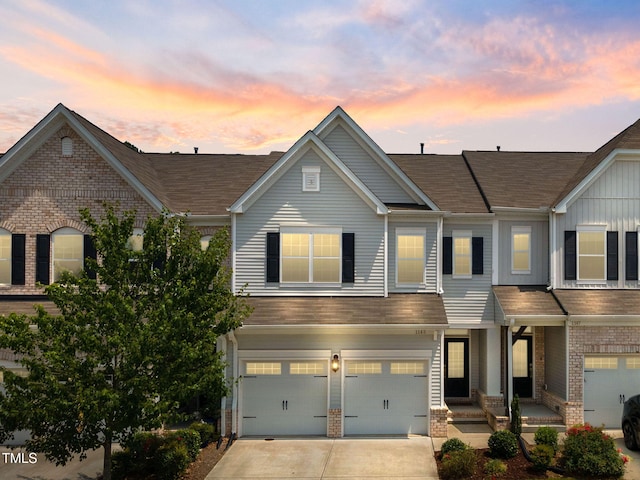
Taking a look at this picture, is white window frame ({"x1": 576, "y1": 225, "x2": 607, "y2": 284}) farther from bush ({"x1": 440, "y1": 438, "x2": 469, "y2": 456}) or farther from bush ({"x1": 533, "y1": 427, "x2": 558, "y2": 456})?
bush ({"x1": 440, "y1": 438, "x2": 469, "y2": 456})

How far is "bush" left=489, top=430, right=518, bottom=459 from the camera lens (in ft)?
46.0

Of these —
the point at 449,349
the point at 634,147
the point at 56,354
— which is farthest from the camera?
the point at 449,349

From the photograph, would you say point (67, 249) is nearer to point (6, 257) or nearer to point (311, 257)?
point (6, 257)

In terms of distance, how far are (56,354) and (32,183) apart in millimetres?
8549

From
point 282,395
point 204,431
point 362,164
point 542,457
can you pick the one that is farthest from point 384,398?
point 362,164

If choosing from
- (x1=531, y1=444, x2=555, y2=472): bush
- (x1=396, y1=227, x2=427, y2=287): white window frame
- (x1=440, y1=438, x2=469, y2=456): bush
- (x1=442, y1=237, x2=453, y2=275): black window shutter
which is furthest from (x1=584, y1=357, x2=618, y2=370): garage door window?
(x1=396, y1=227, x2=427, y2=287): white window frame

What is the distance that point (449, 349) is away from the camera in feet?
64.6

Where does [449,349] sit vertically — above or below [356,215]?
below

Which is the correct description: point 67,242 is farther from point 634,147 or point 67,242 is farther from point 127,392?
point 634,147

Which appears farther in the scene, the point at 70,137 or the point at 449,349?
the point at 449,349

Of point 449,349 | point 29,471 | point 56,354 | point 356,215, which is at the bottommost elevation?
point 29,471

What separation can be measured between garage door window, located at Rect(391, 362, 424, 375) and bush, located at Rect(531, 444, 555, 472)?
430 cm

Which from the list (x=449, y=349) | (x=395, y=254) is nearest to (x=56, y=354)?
(x=395, y=254)

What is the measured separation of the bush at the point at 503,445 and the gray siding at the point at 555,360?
424 cm
